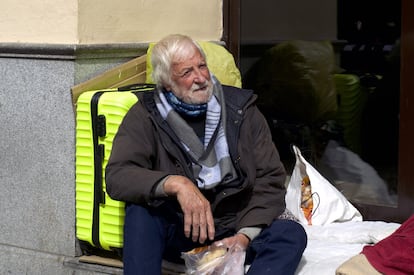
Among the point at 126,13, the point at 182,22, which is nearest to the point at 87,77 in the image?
the point at 126,13

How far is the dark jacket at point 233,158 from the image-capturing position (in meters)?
4.49

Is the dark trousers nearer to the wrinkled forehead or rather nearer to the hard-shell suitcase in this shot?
the hard-shell suitcase

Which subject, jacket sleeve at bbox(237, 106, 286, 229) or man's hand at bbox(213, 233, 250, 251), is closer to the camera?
man's hand at bbox(213, 233, 250, 251)

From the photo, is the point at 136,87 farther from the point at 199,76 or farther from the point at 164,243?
the point at 164,243

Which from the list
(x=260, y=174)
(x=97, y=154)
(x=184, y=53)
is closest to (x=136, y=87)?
(x=97, y=154)

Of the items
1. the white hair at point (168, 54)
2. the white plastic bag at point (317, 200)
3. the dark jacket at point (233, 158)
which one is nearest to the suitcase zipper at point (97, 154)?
the dark jacket at point (233, 158)

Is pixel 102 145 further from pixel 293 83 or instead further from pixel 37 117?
pixel 293 83

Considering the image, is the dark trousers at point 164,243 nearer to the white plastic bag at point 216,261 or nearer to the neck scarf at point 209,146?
the white plastic bag at point 216,261

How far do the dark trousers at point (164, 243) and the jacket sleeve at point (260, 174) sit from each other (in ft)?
0.34

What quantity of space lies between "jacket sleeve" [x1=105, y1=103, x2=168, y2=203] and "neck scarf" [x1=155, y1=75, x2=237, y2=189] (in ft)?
0.42

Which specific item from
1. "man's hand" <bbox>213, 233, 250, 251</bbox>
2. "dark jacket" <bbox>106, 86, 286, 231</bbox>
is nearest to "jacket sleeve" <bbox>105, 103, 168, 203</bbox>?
"dark jacket" <bbox>106, 86, 286, 231</bbox>

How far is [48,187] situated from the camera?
5.21 metres

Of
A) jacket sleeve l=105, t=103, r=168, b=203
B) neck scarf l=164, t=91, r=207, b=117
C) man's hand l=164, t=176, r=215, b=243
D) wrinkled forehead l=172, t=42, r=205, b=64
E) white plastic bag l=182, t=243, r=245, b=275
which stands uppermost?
wrinkled forehead l=172, t=42, r=205, b=64

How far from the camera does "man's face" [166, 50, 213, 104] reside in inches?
181
